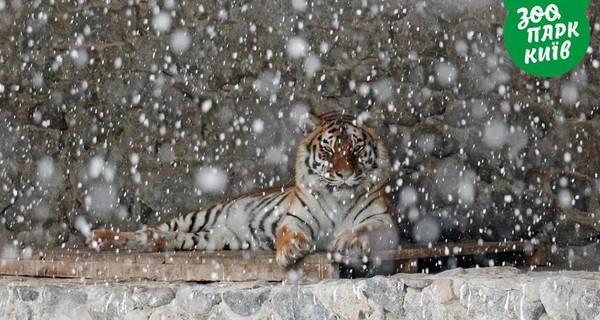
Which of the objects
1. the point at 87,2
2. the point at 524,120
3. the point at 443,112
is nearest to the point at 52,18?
the point at 87,2

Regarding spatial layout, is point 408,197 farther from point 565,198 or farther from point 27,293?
point 27,293

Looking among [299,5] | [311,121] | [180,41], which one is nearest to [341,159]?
[311,121]

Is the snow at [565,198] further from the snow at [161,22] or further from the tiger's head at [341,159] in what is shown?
the snow at [161,22]

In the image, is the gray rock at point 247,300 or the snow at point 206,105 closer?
the gray rock at point 247,300

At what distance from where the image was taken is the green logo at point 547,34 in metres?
6.16

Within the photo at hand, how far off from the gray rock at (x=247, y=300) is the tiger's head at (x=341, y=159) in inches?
30.8

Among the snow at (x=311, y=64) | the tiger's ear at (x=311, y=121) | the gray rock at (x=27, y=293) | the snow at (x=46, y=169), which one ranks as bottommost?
the gray rock at (x=27, y=293)

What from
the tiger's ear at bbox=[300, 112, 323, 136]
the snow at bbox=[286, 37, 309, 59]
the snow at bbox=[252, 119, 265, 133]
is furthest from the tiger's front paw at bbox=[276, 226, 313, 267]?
the snow at bbox=[286, 37, 309, 59]

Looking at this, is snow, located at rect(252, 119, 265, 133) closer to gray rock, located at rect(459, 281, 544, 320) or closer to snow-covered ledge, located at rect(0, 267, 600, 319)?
snow-covered ledge, located at rect(0, 267, 600, 319)

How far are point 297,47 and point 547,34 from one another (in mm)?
1412

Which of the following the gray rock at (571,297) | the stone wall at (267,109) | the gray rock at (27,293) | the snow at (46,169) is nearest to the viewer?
the gray rock at (571,297)

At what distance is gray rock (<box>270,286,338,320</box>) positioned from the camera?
15.6 ft

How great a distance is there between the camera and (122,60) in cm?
713

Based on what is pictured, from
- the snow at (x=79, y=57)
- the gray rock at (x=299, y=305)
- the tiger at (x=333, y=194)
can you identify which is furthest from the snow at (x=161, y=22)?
the gray rock at (x=299, y=305)
